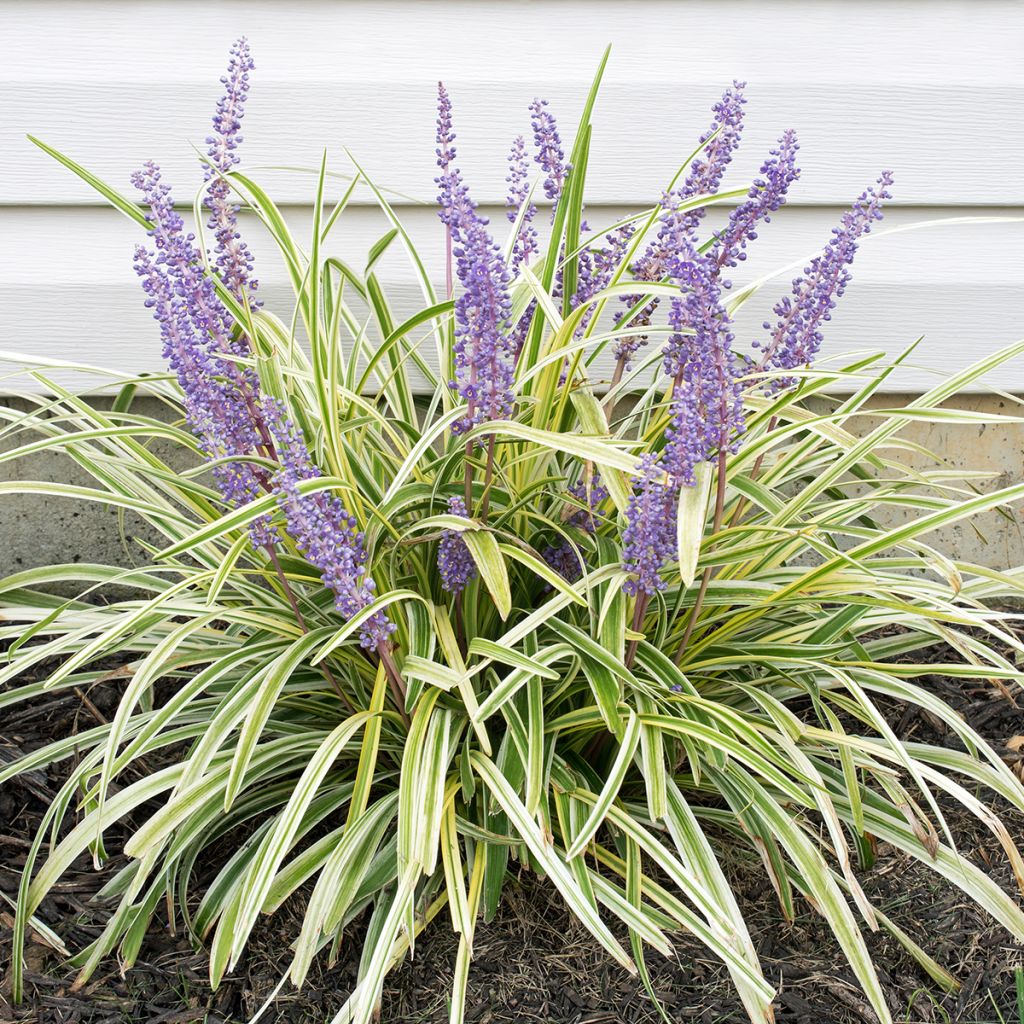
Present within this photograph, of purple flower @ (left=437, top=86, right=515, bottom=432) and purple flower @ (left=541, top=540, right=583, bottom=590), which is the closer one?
purple flower @ (left=437, top=86, right=515, bottom=432)

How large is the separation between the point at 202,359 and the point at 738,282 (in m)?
1.41

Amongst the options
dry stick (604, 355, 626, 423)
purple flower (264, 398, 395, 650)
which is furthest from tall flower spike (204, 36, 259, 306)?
dry stick (604, 355, 626, 423)

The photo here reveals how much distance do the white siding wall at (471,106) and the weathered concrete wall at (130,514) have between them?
0.97 feet

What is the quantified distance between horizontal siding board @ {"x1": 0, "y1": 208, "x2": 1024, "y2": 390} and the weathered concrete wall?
16 cm

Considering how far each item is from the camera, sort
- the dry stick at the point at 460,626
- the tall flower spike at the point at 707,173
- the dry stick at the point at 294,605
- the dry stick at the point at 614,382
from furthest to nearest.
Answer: the dry stick at the point at 614,382 < the dry stick at the point at 460,626 < the tall flower spike at the point at 707,173 < the dry stick at the point at 294,605

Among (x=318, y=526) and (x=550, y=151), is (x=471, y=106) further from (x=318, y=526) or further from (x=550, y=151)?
(x=318, y=526)

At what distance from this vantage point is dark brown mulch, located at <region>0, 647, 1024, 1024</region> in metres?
1.49

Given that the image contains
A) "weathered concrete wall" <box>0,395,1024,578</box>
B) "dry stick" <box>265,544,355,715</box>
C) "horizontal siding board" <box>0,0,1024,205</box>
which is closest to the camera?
"dry stick" <box>265,544,355,715</box>

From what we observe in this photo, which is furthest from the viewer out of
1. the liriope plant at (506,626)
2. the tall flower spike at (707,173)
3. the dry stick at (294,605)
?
the tall flower spike at (707,173)

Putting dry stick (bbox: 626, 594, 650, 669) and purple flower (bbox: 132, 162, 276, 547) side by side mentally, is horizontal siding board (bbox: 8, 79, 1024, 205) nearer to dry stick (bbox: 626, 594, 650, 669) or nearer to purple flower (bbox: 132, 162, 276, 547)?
purple flower (bbox: 132, 162, 276, 547)

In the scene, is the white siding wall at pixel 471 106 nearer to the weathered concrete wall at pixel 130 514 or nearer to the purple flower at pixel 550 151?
the weathered concrete wall at pixel 130 514

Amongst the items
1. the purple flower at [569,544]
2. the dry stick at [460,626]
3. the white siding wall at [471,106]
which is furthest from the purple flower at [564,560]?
the white siding wall at [471,106]

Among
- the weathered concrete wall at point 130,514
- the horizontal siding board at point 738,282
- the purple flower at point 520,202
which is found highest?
the purple flower at point 520,202

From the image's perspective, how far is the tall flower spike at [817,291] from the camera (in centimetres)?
154
